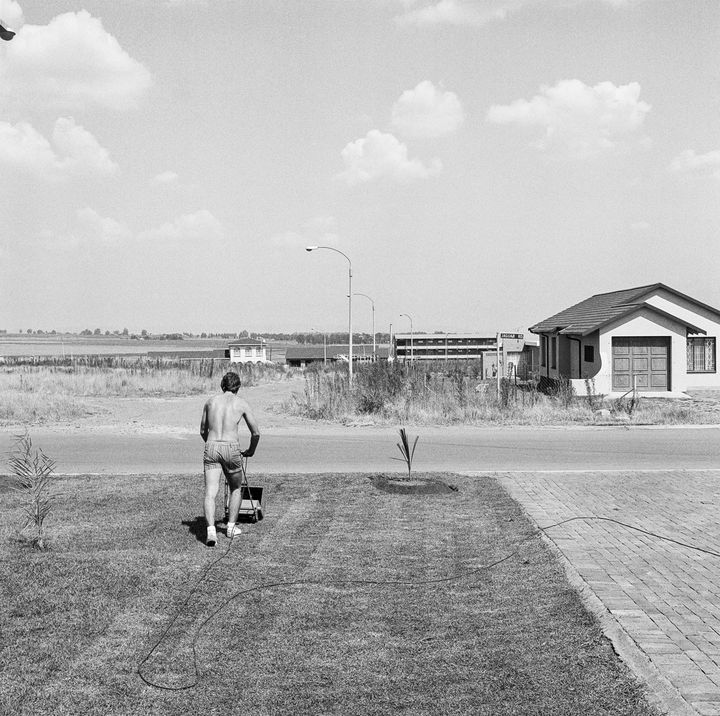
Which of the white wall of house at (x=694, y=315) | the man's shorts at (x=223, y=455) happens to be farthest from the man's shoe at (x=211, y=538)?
the white wall of house at (x=694, y=315)

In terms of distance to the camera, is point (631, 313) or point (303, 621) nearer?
point (303, 621)

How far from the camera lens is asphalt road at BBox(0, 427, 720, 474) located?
1448cm

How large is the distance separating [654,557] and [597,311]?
27.9 metres

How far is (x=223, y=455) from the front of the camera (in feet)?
27.2

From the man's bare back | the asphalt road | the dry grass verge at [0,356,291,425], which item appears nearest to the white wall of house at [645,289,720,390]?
the asphalt road

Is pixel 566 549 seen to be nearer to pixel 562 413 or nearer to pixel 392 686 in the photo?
pixel 392 686

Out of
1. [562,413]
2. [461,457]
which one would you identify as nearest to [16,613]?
[461,457]

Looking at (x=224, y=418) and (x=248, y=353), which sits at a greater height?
(x=248, y=353)

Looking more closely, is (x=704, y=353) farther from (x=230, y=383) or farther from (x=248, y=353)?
(x=248, y=353)

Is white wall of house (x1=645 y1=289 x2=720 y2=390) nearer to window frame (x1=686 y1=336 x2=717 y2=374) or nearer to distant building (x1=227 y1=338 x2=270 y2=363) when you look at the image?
window frame (x1=686 y1=336 x2=717 y2=374)

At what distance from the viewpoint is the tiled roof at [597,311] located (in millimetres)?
30953

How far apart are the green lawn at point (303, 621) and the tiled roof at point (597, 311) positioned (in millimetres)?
23295

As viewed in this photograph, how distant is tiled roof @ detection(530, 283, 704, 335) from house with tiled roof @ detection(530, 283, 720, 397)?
41mm

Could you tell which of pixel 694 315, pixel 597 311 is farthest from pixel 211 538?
pixel 694 315
